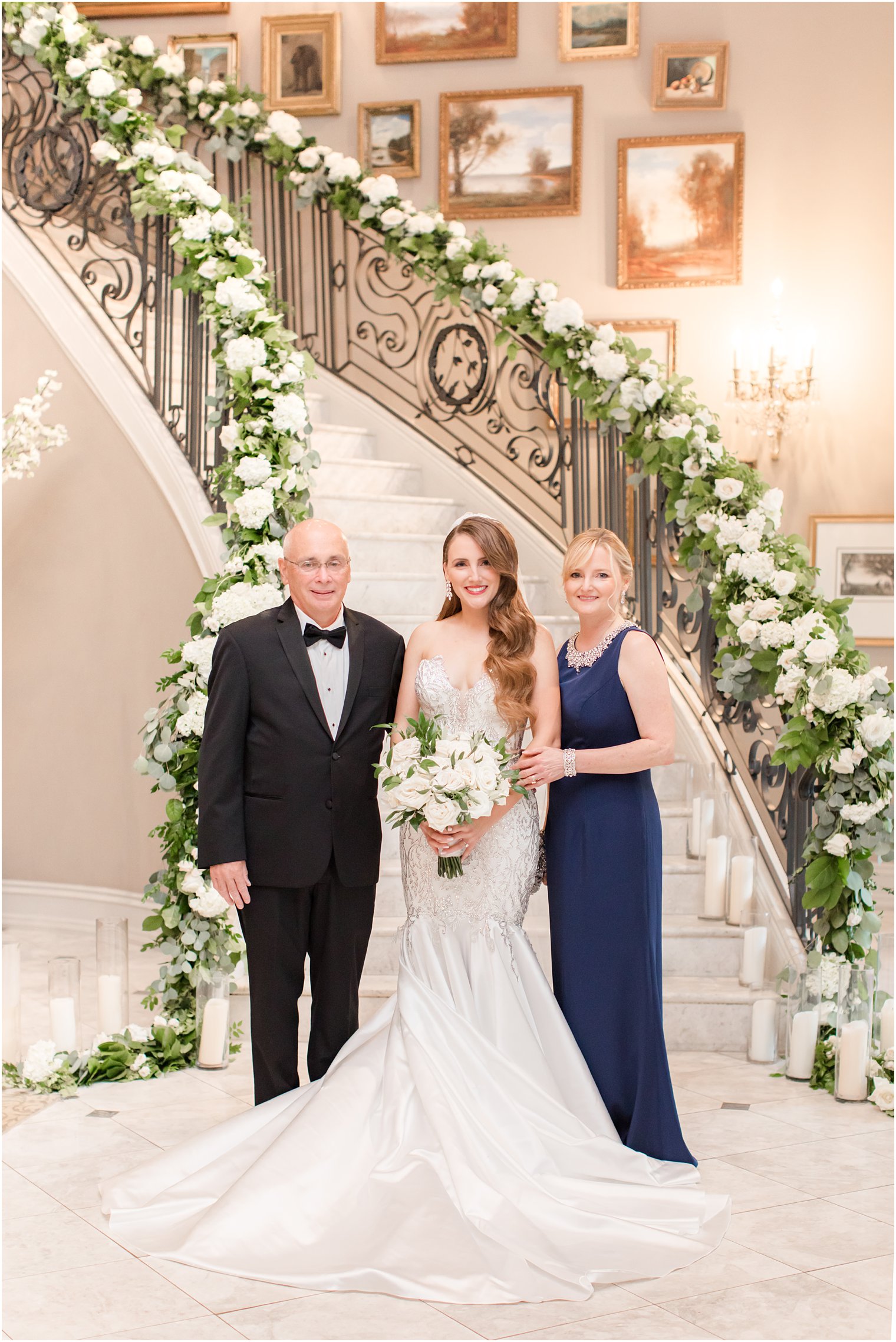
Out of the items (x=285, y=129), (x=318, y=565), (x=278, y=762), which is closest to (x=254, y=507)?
(x=318, y=565)

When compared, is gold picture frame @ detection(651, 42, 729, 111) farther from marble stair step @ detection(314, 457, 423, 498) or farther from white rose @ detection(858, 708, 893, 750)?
white rose @ detection(858, 708, 893, 750)

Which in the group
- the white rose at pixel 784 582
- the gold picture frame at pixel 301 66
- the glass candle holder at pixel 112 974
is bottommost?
the glass candle holder at pixel 112 974

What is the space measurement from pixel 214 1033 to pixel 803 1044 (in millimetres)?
2225

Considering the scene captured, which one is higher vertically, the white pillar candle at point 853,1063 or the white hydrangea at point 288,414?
the white hydrangea at point 288,414

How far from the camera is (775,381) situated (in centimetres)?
767

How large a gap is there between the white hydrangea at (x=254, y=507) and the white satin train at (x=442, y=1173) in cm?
185

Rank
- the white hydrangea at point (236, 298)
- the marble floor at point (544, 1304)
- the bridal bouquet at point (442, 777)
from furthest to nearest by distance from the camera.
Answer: the white hydrangea at point (236, 298), the bridal bouquet at point (442, 777), the marble floor at point (544, 1304)

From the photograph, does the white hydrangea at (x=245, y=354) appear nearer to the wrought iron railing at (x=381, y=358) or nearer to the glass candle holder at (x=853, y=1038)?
the wrought iron railing at (x=381, y=358)

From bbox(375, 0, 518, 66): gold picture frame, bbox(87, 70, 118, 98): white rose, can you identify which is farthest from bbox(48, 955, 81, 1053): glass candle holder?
bbox(375, 0, 518, 66): gold picture frame

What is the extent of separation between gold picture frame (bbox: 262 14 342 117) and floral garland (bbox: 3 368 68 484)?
10.4 ft

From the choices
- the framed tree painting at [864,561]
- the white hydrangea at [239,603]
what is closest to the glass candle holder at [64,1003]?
the white hydrangea at [239,603]

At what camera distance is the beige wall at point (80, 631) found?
22.0 feet

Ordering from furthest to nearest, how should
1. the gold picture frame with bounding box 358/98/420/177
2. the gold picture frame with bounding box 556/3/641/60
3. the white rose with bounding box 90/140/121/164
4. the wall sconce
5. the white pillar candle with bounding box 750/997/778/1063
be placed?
the gold picture frame with bounding box 358/98/420/177, the gold picture frame with bounding box 556/3/641/60, the wall sconce, the white rose with bounding box 90/140/121/164, the white pillar candle with bounding box 750/997/778/1063

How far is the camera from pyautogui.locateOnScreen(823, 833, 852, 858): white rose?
188 inches
